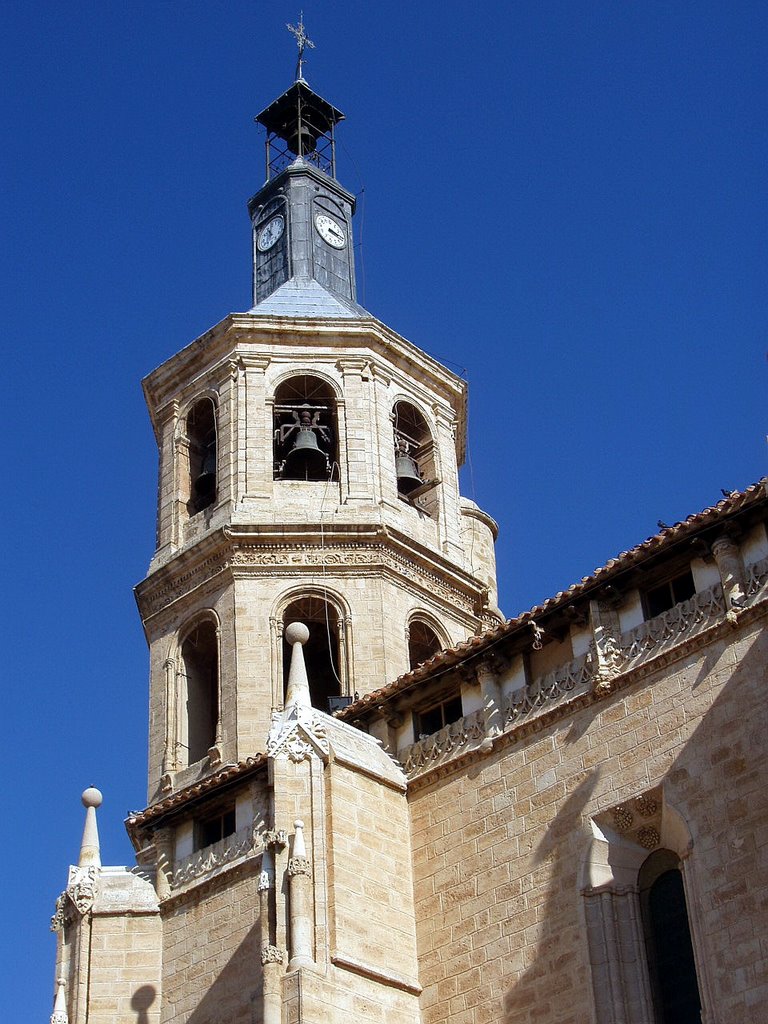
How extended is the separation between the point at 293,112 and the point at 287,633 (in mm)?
19837

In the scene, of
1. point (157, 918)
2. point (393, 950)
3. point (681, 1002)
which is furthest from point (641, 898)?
point (157, 918)

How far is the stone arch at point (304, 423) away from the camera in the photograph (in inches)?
1330

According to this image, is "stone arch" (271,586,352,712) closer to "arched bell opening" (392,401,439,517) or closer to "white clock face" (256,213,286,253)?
"arched bell opening" (392,401,439,517)

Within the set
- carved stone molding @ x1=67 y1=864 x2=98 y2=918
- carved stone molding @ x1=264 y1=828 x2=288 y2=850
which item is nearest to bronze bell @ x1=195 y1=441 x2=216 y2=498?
carved stone molding @ x1=67 y1=864 x2=98 y2=918

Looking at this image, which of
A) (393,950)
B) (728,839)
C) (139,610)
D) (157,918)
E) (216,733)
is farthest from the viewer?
(139,610)

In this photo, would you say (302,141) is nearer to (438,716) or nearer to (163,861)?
(438,716)

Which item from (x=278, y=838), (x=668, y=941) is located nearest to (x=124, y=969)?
(x=278, y=838)

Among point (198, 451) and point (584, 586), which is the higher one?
point (198, 451)

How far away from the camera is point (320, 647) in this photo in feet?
107

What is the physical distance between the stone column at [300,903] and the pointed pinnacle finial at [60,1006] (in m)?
4.26

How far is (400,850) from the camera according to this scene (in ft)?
79.7

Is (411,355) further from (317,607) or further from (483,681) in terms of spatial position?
(483,681)

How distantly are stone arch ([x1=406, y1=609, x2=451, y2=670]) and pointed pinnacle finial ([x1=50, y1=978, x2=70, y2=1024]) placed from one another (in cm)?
906

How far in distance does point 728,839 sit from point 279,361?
15.7 meters
